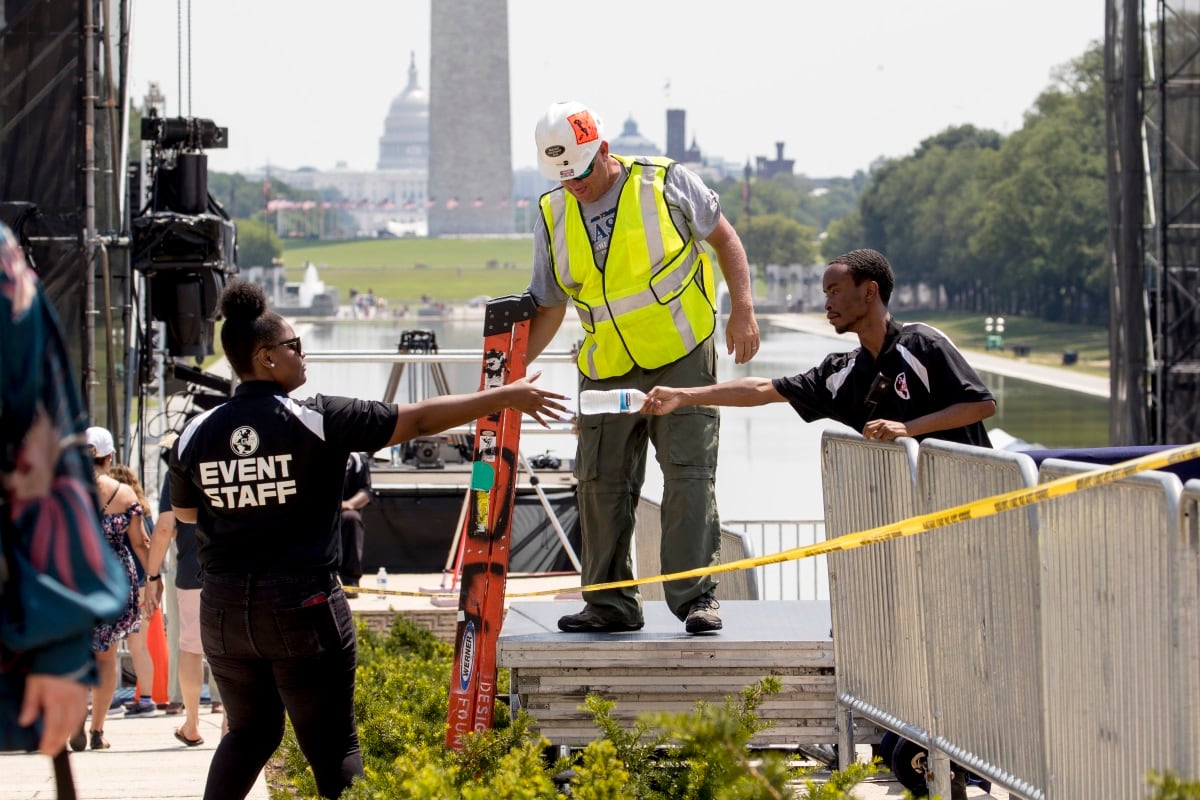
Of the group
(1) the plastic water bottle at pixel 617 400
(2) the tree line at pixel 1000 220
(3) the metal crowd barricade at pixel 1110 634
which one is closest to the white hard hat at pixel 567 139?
(1) the plastic water bottle at pixel 617 400

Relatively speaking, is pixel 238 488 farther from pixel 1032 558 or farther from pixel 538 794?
pixel 1032 558

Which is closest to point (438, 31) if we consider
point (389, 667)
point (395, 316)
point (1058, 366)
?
point (395, 316)

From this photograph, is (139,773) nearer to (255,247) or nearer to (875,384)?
(875,384)

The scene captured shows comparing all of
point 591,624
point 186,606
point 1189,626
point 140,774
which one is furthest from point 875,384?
point 186,606

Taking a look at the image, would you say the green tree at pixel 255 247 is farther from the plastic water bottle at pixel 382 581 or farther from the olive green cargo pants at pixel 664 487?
the olive green cargo pants at pixel 664 487

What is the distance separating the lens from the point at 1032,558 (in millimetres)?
4512

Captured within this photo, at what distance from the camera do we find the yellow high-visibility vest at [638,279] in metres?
6.06

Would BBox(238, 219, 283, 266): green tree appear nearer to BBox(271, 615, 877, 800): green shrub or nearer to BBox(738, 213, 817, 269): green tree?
BBox(738, 213, 817, 269): green tree

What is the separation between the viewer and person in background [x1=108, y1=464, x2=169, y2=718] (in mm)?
9617

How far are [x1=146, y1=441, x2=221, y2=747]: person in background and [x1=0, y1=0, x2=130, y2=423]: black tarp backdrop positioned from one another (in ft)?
Result: 13.4

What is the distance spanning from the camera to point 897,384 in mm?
5707

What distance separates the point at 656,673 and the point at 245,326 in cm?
174

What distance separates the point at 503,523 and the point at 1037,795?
2.07 meters

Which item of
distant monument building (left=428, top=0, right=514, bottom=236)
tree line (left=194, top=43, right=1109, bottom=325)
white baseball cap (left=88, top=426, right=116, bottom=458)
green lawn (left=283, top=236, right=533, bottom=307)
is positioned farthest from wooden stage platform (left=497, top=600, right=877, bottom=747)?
distant monument building (left=428, top=0, right=514, bottom=236)
